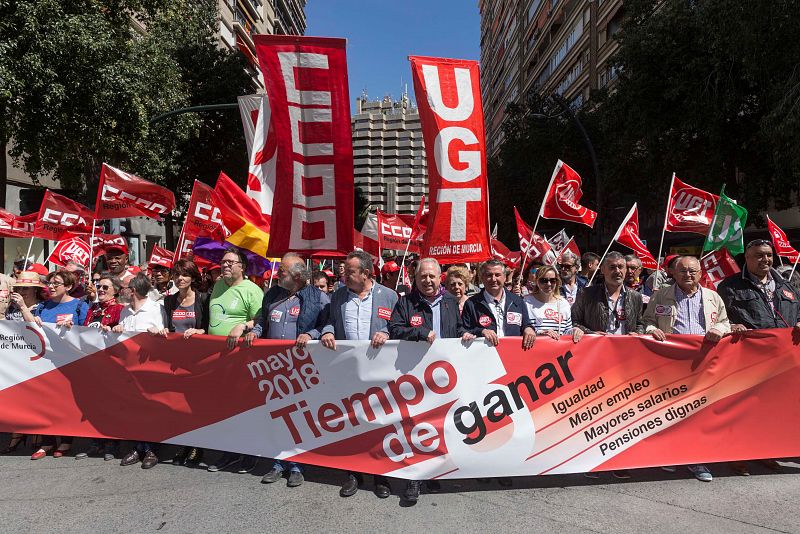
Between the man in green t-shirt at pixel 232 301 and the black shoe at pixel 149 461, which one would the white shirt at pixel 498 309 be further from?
the black shoe at pixel 149 461

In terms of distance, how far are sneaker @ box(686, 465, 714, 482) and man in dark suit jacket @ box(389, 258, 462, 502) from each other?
196 cm

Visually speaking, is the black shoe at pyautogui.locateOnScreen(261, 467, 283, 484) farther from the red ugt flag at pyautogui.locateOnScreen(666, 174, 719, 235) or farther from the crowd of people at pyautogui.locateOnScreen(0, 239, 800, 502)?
the red ugt flag at pyautogui.locateOnScreen(666, 174, 719, 235)

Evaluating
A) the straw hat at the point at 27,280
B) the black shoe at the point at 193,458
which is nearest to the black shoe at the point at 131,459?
the black shoe at the point at 193,458

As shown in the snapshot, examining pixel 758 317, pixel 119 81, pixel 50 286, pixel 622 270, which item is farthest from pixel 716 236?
pixel 119 81

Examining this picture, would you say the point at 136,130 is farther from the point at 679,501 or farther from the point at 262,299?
the point at 679,501

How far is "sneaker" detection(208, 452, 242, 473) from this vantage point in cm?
410

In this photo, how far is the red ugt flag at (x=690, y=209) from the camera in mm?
7637

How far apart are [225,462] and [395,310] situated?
1.82 meters

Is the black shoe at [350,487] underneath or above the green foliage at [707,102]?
underneath

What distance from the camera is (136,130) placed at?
10805 mm

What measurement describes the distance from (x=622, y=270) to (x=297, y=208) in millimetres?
2785

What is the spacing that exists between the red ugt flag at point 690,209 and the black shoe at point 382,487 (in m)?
5.87

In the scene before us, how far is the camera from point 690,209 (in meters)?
7.67

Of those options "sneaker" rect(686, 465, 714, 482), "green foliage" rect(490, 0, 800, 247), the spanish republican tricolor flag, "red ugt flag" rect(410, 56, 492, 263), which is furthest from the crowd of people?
"green foliage" rect(490, 0, 800, 247)
